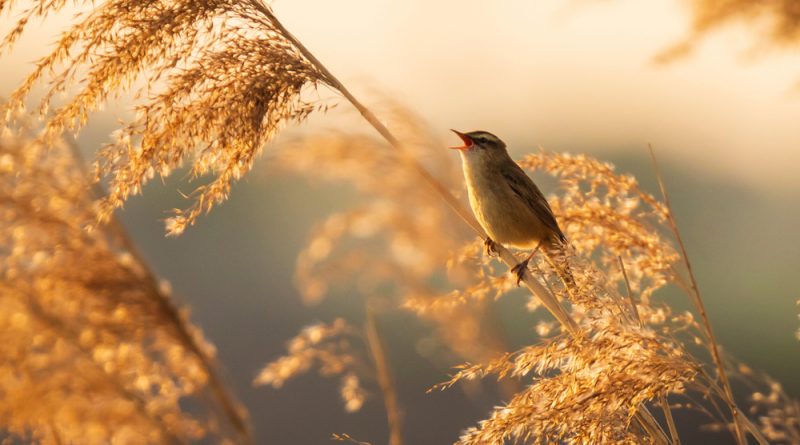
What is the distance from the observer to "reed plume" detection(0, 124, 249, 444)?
2.81 m

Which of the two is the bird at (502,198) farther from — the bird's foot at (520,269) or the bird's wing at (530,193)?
the bird's foot at (520,269)

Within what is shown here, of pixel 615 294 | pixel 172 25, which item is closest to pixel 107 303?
pixel 172 25

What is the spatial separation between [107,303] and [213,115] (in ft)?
3.62

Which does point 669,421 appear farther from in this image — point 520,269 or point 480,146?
point 480,146

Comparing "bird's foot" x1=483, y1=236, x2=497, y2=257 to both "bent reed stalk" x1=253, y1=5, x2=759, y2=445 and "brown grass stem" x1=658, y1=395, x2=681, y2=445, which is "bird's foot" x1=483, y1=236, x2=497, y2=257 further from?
"brown grass stem" x1=658, y1=395, x2=681, y2=445

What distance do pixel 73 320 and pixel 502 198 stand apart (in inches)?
64.6

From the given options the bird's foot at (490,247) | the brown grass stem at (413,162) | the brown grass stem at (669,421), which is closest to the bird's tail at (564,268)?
the brown grass stem at (413,162)

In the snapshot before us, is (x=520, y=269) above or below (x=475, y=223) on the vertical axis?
below

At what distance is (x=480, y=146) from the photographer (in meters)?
3.17

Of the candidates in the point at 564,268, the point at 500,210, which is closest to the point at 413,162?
the point at 564,268

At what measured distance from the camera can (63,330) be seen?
2883mm

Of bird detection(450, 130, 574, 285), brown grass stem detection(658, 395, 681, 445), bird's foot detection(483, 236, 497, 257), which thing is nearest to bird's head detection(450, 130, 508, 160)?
bird detection(450, 130, 574, 285)

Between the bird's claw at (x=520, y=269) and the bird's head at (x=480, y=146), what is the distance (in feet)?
3.11

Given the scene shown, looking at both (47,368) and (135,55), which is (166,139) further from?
(47,368)
